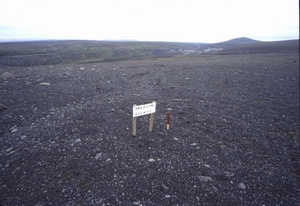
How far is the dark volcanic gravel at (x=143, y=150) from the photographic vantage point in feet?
15.4

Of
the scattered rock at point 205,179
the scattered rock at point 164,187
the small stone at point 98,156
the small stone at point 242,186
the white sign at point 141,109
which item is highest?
the white sign at point 141,109

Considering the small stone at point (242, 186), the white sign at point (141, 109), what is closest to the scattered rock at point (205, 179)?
the small stone at point (242, 186)

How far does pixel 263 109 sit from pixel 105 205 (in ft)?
34.5

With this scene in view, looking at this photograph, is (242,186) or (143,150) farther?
(143,150)

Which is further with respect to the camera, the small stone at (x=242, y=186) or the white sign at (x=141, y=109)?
the white sign at (x=141, y=109)

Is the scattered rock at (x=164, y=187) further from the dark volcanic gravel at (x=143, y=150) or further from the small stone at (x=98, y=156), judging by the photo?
the small stone at (x=98, y=156)

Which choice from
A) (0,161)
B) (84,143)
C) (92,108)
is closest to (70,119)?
(92,108)

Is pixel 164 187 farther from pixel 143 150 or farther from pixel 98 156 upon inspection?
pixel 98 156

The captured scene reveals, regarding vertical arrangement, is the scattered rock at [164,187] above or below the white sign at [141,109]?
below

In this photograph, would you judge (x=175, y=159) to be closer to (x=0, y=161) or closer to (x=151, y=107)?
(x=151, y=107)

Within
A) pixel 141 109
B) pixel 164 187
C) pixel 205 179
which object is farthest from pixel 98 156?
pixel 205 179

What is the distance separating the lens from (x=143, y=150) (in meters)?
6.30

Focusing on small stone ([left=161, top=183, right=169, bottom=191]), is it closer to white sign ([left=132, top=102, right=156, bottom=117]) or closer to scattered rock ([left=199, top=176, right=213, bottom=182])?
scattered rock ([left=199, top=176, right=213, bottom=182])

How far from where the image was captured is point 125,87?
1387cm
